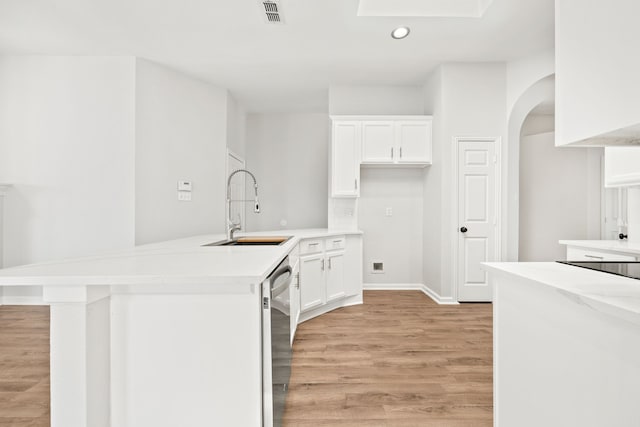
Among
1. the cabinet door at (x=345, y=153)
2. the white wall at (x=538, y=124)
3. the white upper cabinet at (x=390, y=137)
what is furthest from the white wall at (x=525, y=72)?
the cabinet door at (x=345, y=153)

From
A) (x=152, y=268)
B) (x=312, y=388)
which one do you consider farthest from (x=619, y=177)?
(x=152, y=268)

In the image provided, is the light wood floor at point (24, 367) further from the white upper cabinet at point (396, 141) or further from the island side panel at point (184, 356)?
the white upper cabinet at point (396, 141)

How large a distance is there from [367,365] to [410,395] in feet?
1.39

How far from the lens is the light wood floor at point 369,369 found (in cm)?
179

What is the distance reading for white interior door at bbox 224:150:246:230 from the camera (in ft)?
15.8

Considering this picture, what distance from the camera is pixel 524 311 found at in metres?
1.23

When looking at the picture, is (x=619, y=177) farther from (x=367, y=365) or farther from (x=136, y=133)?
(x=136, y=133)

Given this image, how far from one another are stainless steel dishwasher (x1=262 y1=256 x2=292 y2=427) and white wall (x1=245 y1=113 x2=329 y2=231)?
3.83m

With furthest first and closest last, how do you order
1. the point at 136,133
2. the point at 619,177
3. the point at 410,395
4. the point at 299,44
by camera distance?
the point at 136,133 → the point at 299,44 → the point at 410,395 → the point at 619,177

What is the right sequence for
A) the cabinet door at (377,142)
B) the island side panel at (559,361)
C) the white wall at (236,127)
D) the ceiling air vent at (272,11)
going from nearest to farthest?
the island side panel at (559,361)
the ceiling air vent at (272,11)
the cabinet door at (377,142)
the white wall at (236,127)

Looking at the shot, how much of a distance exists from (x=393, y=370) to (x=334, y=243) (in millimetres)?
1678

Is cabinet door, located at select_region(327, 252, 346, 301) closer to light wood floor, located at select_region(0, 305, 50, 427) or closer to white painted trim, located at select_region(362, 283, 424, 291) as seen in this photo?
white painted trim, located at select_region(362, 283, 424, 291)

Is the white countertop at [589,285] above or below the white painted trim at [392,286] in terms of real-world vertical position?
above

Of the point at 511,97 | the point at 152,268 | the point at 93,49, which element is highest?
the point at 93,49
